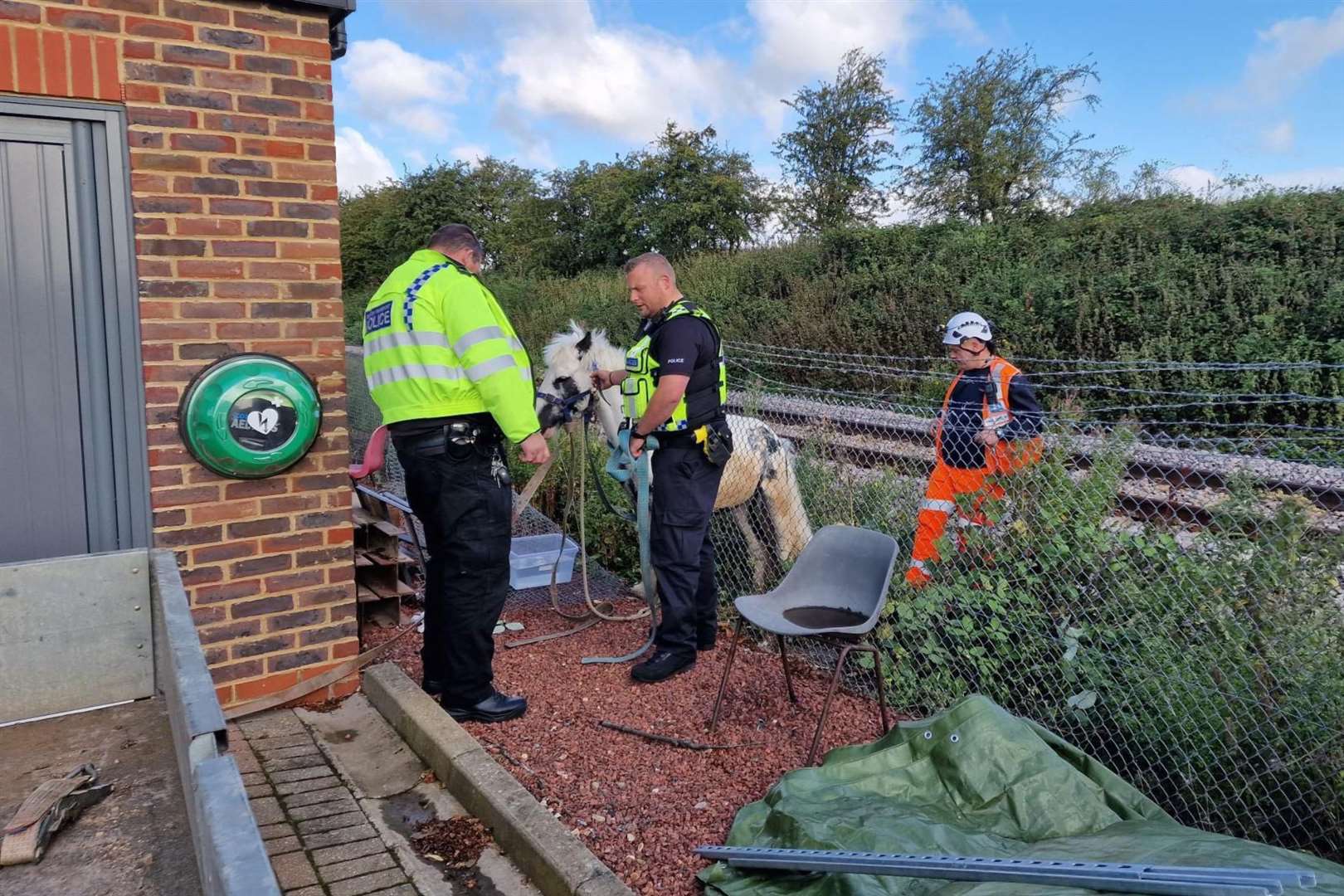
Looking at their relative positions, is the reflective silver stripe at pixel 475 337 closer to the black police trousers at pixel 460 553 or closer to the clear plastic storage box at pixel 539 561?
the black police trousers at pixel 460 553

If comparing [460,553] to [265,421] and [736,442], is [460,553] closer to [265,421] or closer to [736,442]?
[265,421]

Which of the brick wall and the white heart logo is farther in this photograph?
the white heart logo

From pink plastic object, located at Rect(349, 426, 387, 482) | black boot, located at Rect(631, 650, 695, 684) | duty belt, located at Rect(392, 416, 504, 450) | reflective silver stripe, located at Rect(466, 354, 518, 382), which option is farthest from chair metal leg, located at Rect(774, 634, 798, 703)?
pink plastic object, located at Rect(349, 426, 387, 482)

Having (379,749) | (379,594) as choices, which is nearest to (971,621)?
(379,749)

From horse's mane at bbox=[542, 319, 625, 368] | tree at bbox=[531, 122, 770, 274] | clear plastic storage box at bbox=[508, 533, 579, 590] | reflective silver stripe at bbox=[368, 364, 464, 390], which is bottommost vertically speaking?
clear plastic storage box at bbox=[508, 533, 579, 590]

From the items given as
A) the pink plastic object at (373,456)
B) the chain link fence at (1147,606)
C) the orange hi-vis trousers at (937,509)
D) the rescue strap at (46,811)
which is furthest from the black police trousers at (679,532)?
the rescue strap at (46,811)

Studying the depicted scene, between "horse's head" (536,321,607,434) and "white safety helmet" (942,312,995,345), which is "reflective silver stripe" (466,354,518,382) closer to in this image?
"horse's head" (536,321,607,434)

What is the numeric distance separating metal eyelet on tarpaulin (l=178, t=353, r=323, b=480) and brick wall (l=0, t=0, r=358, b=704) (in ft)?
0.22

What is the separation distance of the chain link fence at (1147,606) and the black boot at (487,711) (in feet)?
5.60

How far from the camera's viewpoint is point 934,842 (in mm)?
2801

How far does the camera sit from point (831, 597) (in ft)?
14.1

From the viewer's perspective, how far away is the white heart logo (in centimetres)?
391

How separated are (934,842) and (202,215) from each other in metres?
3.57

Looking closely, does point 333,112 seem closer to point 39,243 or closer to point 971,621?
point 39,243
